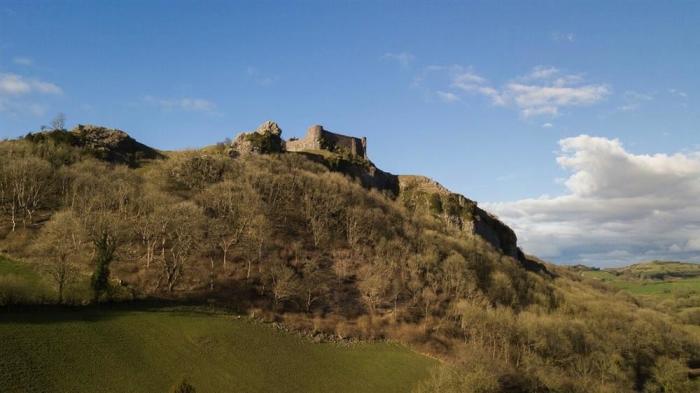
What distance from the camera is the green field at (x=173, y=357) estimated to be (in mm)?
39781

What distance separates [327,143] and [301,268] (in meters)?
79.9

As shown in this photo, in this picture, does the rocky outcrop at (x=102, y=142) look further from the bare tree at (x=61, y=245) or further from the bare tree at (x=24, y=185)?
the bare tree at (x=61, y=245)

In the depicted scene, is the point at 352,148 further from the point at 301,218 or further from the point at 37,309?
the point at 37,309

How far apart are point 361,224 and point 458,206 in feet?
183

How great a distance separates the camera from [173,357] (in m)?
47.4

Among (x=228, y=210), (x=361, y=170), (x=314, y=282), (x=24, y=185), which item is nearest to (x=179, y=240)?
(x=228, y=210)

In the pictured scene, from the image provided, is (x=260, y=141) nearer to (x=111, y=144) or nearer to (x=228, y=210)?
(x=111, y=144)

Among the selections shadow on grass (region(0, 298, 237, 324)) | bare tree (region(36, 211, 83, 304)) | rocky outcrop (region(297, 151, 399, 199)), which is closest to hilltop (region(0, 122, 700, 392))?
bare tree (region(36, 211, 83, 304))

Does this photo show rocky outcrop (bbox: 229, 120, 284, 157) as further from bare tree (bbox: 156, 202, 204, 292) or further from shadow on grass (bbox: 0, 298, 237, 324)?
shadow on grass (bbox: 0, 298, 237, 324)

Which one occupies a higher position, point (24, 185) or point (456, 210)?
point (456, 210)

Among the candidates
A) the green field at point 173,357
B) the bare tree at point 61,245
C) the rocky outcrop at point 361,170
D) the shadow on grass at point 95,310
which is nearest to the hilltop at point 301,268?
the bare tree at point 61,245

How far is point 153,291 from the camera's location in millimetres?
61625

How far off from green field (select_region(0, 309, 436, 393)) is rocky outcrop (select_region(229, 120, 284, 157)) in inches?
2961

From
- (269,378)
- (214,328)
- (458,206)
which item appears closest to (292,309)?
(214,328)
